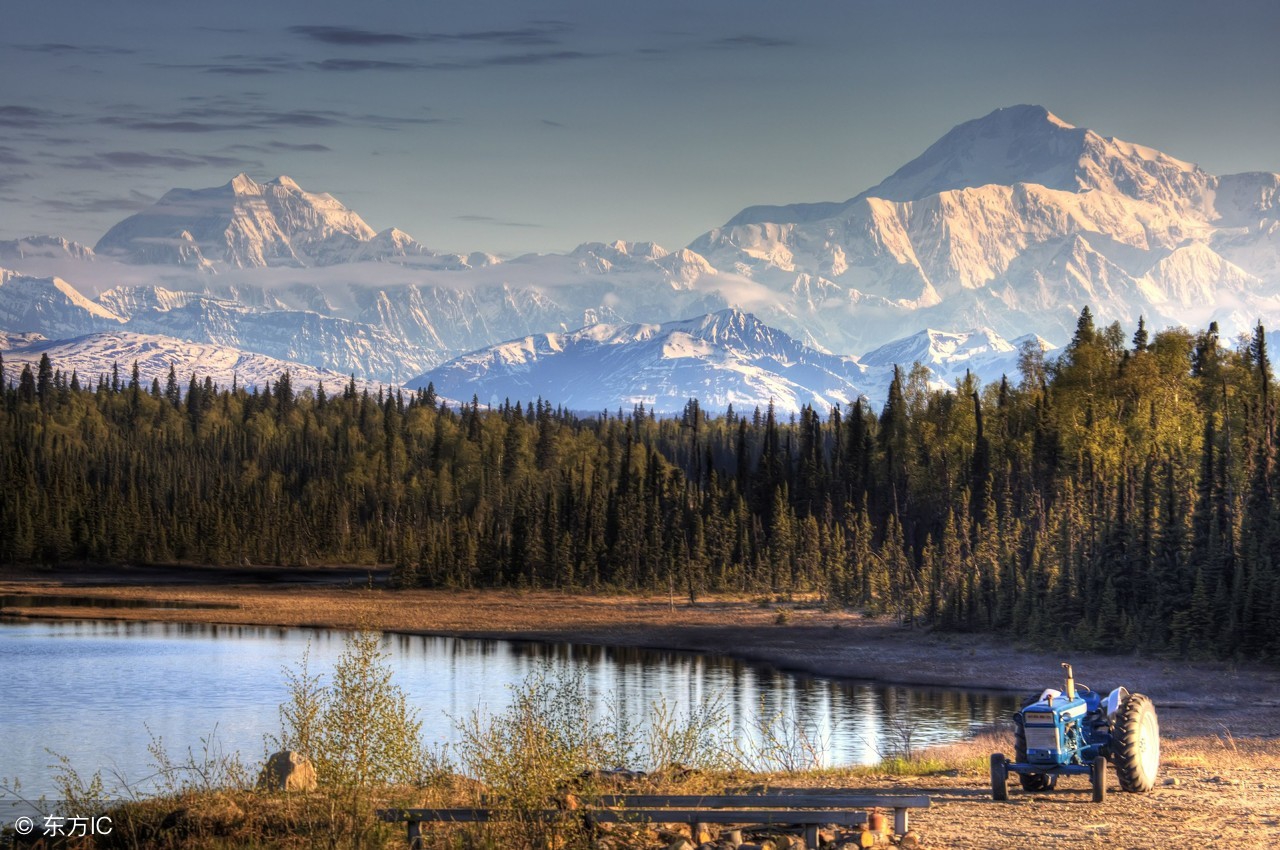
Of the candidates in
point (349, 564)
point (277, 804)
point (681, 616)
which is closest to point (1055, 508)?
point (681, 616)

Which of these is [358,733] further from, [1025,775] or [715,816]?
[1025,775]

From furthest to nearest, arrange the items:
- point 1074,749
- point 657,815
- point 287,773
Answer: point 287,773 → point 1074,749 → point 657,815

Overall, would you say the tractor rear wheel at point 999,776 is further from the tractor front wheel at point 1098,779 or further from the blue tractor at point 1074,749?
the tractor front wheel at point 1098,779

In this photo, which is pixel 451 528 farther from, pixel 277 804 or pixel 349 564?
pixel 277 804

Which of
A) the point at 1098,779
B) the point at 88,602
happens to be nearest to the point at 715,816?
the point at 1098,779

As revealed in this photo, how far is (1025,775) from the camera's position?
27.5 meters

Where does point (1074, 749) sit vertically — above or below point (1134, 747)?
below

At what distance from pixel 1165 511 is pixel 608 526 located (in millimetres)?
74176

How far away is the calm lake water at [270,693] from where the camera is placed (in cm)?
4812

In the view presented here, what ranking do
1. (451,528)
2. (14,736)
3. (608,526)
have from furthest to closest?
(451,528)
(608,526)
(14,736)

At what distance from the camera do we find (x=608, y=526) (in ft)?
475

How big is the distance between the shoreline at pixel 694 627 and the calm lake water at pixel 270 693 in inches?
162

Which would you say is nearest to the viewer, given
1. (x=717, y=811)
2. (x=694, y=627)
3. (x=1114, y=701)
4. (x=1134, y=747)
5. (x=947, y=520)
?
(x=717, y=811)

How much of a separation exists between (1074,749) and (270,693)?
4382 cm
